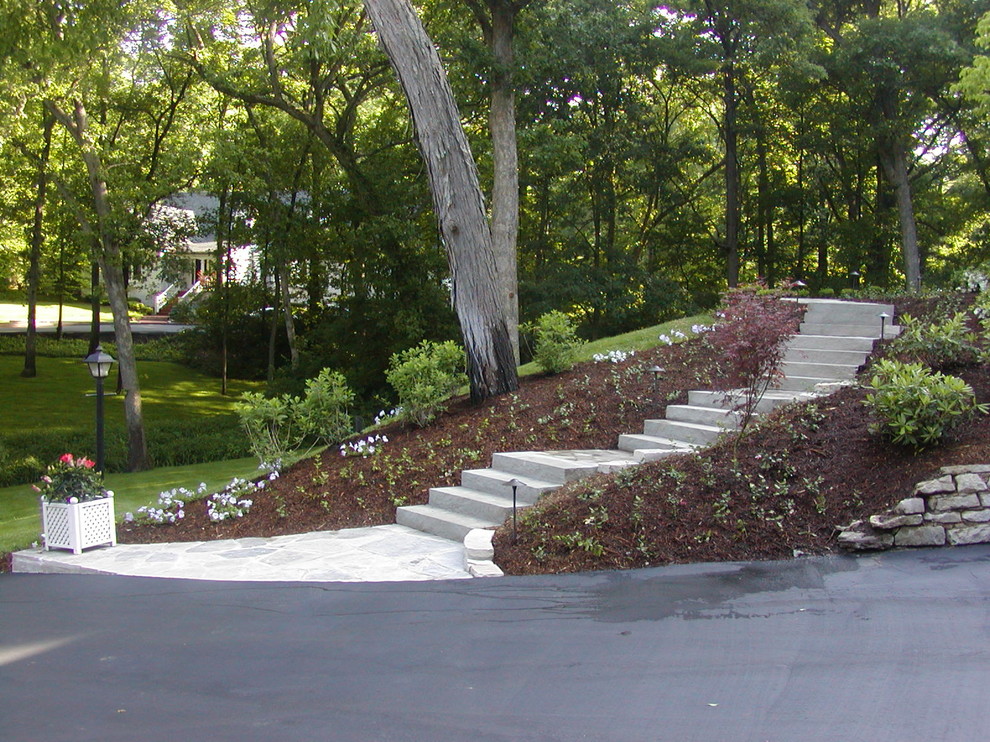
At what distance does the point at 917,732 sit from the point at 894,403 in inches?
122

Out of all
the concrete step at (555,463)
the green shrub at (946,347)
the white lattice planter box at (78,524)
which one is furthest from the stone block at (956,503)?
the white lattice planter box at (78,524)

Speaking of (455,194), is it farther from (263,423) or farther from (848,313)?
(848,313)

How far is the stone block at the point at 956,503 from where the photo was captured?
5387 millimetres

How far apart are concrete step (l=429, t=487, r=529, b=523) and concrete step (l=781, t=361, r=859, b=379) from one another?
3.10 m

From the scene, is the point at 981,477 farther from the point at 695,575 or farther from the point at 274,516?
the point at 274,516

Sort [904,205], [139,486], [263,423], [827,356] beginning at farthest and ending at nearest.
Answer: [904,205], [139,486], [263,423], [827,356]

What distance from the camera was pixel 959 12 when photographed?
18.8 metres

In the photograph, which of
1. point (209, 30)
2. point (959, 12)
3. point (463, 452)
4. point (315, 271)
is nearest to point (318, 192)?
point (315, 271)

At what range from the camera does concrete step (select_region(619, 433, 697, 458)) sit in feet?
23.7

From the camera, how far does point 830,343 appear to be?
890cm

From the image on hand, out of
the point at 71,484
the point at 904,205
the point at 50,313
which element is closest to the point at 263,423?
the point at 71,484

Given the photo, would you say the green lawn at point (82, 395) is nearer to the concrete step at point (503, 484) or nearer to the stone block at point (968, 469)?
the concrete step at point (503, 484)

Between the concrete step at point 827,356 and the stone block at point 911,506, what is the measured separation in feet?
10.0

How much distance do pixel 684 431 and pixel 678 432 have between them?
78 millimetres
